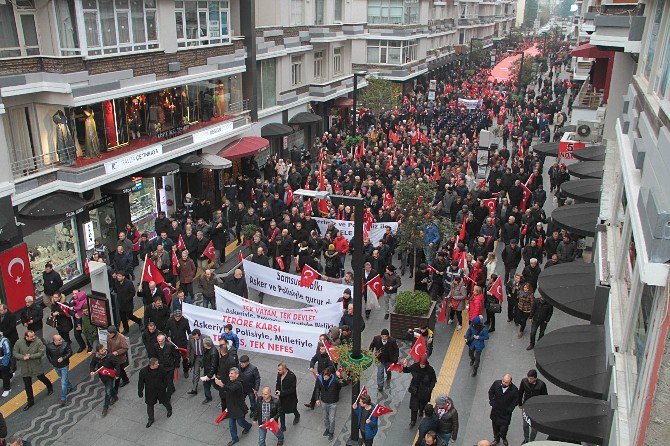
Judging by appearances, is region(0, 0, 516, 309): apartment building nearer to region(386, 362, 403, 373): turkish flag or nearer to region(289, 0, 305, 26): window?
region(289, 0, 305, 26): window

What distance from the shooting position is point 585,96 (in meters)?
28.8

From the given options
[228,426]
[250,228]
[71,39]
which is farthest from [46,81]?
[228,426]

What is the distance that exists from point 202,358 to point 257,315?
205 cm

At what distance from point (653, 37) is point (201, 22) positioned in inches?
678

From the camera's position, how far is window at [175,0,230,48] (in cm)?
2309

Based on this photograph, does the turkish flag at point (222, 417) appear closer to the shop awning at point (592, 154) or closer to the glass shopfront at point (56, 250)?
the glass shopfront at point (56, 250)

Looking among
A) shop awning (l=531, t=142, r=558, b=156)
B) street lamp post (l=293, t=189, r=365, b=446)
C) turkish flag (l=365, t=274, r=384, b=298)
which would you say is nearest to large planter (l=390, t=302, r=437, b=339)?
turkish flag (l=365, t=274, r=384, b=298)

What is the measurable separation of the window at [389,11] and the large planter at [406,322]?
4107cm

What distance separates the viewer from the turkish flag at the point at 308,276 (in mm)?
16062

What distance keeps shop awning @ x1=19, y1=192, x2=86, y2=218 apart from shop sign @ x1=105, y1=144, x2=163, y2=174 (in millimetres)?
1605

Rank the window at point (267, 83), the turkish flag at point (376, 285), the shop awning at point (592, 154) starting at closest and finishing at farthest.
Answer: the turkish flag at point (376, 285), the shop awning at point (592, 154), the window at point (267, 83)

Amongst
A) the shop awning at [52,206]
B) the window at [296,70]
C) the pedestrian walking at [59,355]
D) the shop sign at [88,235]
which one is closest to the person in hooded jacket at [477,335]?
the pedestrian walking at [59,355]

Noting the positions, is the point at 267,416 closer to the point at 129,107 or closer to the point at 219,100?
the point at 129,107

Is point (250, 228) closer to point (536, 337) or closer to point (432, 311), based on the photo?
point (432, 311)
